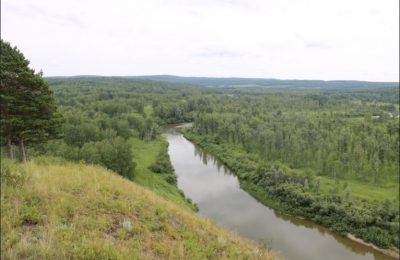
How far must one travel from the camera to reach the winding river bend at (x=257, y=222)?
26.3 m

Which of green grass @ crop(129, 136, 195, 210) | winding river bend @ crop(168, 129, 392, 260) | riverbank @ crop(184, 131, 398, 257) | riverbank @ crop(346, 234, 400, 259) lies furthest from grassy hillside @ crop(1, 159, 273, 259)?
riverbank @ crop(184, 131, 398, 257)

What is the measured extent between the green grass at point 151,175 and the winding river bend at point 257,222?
269 centimetres

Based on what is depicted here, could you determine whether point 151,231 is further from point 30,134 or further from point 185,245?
point 30,134

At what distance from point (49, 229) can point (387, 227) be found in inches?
1234

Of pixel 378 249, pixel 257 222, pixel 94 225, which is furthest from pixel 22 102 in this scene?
pixel 378 249

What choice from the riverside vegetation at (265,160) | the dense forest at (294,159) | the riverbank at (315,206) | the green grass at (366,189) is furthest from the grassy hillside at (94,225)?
the green grass at (366,189)

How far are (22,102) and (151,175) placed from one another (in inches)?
1027

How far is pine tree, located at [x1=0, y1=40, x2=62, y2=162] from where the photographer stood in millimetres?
13414

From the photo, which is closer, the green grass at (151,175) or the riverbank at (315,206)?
the riverbank at (315,206)

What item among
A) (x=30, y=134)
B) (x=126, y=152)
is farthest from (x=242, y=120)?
(x=30, y=134)

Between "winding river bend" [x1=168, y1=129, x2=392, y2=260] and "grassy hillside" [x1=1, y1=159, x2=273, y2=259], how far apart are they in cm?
1462

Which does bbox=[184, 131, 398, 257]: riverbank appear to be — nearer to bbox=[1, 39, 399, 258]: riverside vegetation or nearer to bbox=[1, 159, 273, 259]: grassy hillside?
bbox=[1, 39, 399, 258]: riverside vegetation

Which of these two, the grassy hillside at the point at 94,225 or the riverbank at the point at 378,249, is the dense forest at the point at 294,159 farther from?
the grassy hillside at the point at 94,225

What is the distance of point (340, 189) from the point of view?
38062mm
